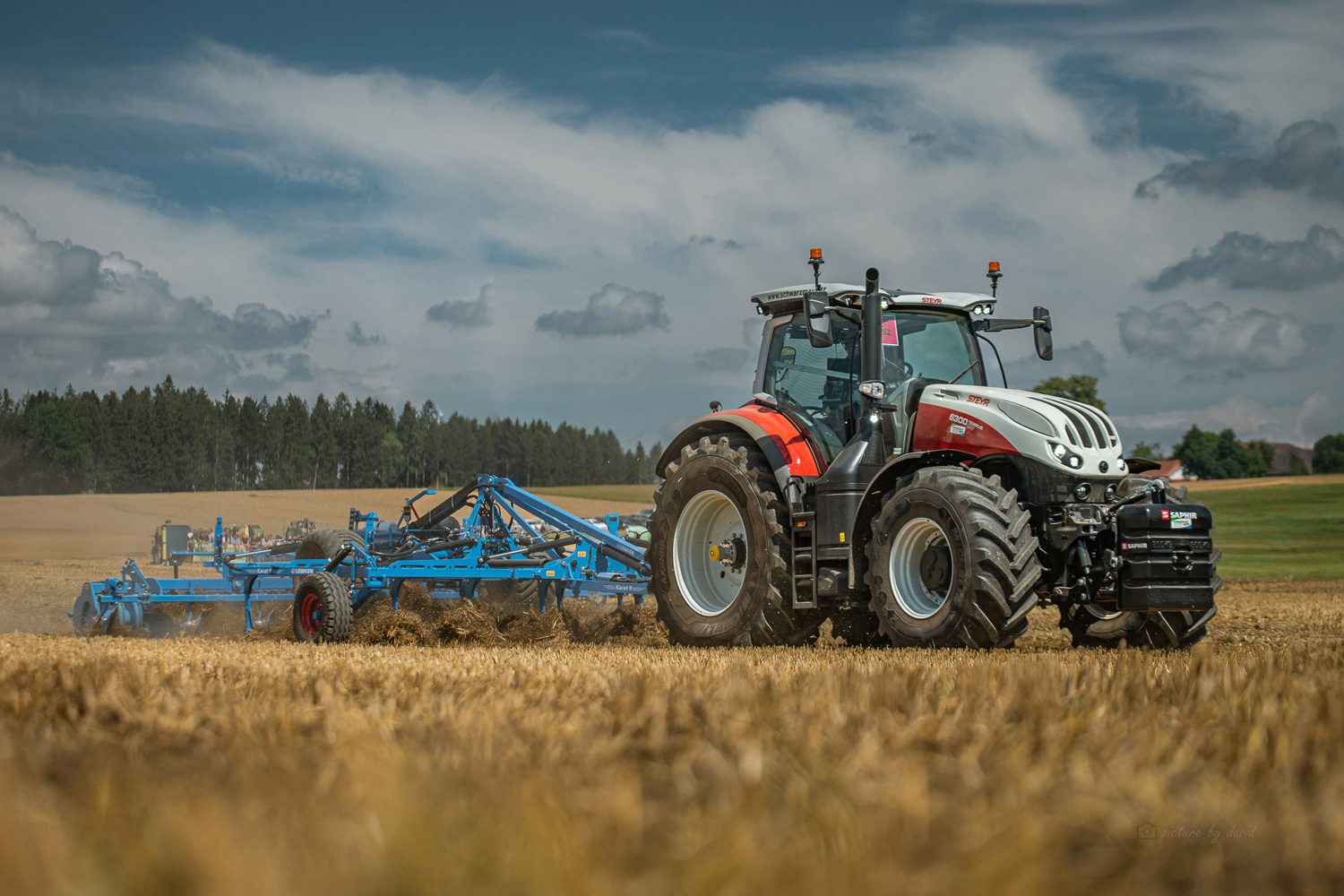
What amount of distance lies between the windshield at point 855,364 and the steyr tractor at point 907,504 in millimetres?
14

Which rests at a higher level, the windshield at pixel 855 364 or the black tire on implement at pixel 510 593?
the windshield at pixel 855 364

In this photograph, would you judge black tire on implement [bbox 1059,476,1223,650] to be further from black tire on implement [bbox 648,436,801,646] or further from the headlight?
Answer: black tire on implement [bbox 648,436,801,646]

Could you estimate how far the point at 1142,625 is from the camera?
797cm

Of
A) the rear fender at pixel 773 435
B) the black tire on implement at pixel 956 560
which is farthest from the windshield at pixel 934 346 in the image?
the black tire on implement at pixel 956 560

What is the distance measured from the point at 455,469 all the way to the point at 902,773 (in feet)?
370

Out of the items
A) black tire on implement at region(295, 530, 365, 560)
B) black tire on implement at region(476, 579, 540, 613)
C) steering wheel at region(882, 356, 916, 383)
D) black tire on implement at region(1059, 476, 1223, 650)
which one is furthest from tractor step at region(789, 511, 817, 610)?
black tire on implement at region(295, 530, 365, 560)

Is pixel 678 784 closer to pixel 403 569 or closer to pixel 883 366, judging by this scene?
pixel 883 366

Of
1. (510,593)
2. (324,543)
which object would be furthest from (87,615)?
(510,593)

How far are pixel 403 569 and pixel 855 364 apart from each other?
14.6ft

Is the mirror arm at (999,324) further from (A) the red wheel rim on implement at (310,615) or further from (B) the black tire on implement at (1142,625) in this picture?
(A) the red wheel rim on implement at (310,615)

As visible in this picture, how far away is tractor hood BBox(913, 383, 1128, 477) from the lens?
742 centimetres

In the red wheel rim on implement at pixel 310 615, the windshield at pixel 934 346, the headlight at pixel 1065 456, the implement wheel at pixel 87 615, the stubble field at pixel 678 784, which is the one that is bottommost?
the implement wheel at pixel 87 615

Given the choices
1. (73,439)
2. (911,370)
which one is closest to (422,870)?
(911,370)

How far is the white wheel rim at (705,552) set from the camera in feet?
29.8
